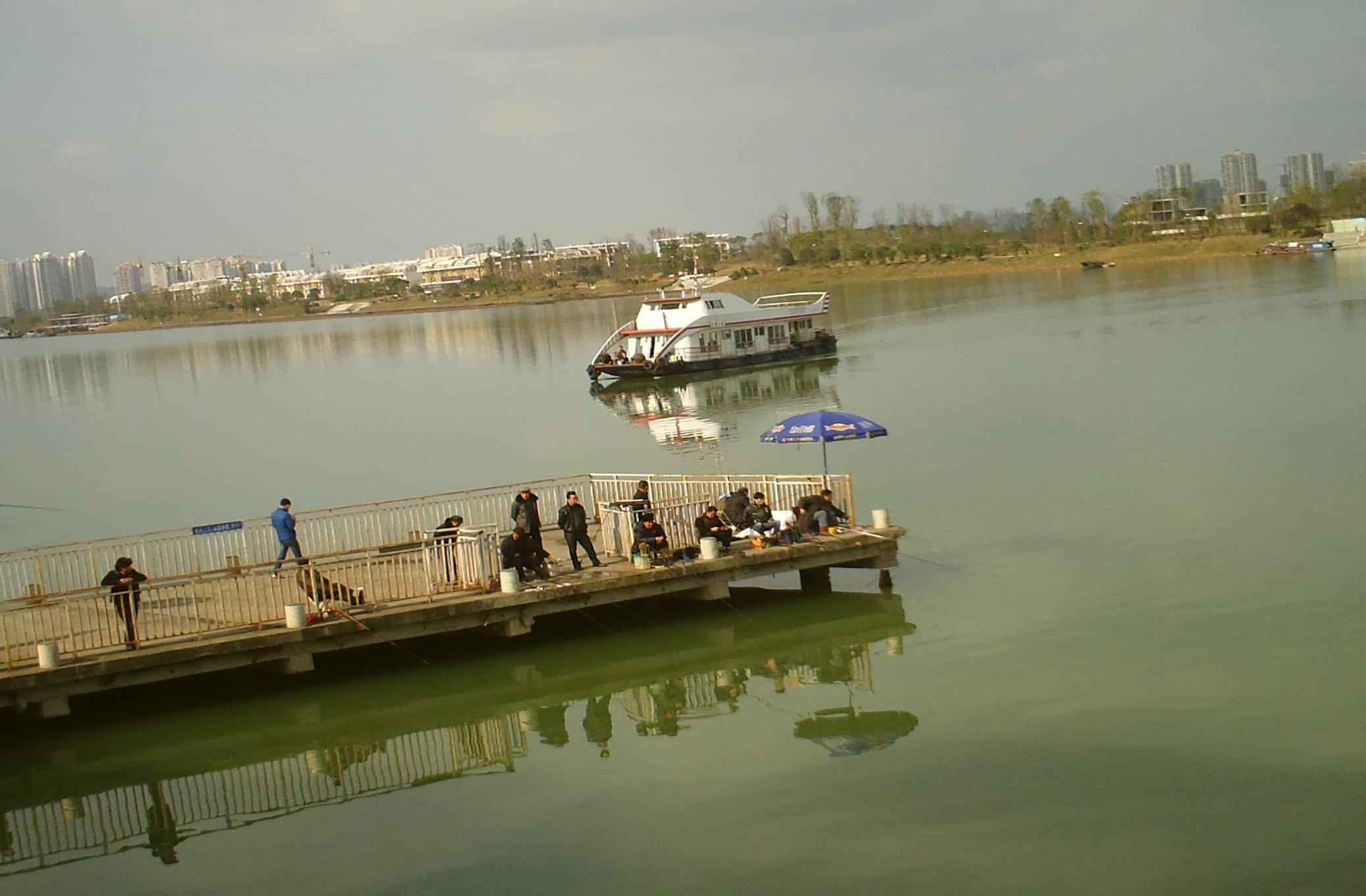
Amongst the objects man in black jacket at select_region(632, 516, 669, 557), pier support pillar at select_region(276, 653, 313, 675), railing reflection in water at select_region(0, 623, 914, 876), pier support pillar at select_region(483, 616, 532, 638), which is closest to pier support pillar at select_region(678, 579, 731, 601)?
man in black jacket at select_region(632, 516, 669, 557)

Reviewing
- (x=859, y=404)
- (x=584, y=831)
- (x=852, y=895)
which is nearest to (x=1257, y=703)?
(x=852, y=895)

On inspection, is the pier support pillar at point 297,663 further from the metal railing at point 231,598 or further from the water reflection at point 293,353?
the water reflection at point 293,353

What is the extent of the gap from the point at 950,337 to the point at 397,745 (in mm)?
65697

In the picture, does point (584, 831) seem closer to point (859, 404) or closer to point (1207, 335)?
point (859, 404)

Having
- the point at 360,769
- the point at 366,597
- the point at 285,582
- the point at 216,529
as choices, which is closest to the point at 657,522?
the point at 366,597

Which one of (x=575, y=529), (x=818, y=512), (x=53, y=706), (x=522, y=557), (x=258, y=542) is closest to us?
(x=53, y=706)

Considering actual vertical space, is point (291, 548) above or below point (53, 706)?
above

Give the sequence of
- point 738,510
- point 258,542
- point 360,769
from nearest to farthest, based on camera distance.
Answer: point 360,769 → point 738,510 → point 258,542

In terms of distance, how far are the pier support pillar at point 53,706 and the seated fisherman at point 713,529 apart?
29.9 ft

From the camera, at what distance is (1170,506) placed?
92.7 ft

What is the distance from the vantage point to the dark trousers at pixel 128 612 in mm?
18016

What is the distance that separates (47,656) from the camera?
17344 mm

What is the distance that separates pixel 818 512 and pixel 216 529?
923 centimetres

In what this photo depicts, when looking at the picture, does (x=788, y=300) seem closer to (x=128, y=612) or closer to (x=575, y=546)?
(x=575, y=546)
